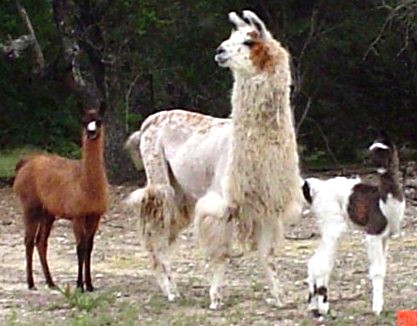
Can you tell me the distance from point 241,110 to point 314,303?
1.51 meters

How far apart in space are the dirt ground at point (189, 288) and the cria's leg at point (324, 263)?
0.13 m

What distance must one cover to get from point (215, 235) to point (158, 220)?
99cm

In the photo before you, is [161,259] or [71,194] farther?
[161,259]

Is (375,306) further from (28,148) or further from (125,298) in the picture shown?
(28,148)

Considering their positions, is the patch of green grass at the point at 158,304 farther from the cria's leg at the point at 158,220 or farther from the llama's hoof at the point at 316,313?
the llama's hoof at the point at 316,313

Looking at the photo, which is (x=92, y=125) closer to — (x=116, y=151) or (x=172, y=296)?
(x=172, y=296)

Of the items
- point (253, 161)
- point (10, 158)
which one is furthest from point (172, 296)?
point (10, 158)

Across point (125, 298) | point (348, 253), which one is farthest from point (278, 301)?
point (348, 253)

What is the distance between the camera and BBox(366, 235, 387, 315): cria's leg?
24.6ft

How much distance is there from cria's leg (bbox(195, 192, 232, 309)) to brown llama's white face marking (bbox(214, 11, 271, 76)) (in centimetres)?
97

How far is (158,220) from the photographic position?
29.9 ft

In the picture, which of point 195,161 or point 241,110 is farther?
point 195,161

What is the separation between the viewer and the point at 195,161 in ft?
28.7

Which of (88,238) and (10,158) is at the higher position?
(10,158)
